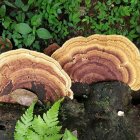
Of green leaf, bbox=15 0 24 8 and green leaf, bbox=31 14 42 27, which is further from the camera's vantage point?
green leaf, bbox=15 0 24 8

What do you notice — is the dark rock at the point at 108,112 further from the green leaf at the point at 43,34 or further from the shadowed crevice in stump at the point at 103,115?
the green leaf at the point at 43,34

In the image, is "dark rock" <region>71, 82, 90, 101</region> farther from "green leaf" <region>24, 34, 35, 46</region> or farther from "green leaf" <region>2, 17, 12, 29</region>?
"green leaf" <region>2, 17, 12, 29</region>

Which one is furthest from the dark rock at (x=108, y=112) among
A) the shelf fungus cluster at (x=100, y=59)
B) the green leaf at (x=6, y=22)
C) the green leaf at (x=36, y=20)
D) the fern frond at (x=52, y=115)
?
the green leaf at (x=6, y=22)

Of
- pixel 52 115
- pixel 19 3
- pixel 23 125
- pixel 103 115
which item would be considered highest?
pixel 19 3

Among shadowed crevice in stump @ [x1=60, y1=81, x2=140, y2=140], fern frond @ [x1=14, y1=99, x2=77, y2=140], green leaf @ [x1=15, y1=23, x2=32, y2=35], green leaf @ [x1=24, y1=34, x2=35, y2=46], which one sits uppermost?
green leaf @ [x1=15, y1=23, x2=32, y2=35]

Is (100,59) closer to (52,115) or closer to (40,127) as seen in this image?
(52,115)

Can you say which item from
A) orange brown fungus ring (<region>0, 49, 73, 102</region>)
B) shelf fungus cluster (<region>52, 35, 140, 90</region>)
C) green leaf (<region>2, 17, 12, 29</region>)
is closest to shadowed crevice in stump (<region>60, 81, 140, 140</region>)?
shelf fungus cluster (<region>52, 35, 140, 90</region>)

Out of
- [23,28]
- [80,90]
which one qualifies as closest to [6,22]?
[23,28]

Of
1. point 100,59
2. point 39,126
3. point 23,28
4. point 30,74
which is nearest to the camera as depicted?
point 39,126
